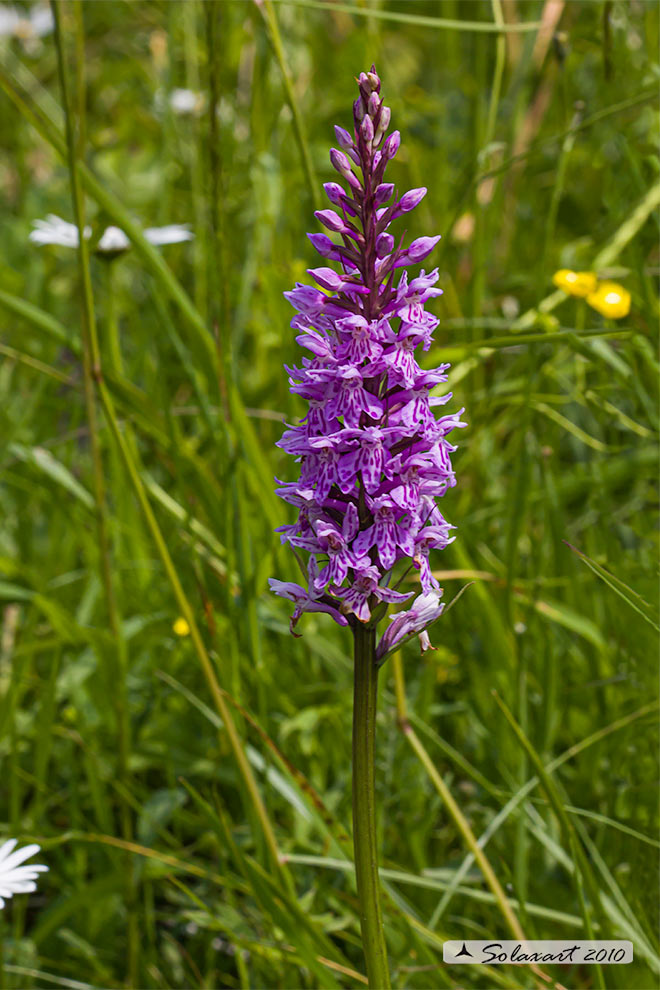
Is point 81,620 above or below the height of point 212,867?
above

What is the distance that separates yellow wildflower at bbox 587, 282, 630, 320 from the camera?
2.28m

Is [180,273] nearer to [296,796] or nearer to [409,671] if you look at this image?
[409,671]

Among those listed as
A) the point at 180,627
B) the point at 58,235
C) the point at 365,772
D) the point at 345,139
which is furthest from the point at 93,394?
the point at 58,235

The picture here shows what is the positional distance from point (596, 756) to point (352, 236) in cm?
121

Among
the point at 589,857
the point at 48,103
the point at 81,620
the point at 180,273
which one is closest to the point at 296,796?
the point at 589,857

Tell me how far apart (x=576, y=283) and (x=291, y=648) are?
1100mm

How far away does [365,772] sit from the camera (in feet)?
3.66

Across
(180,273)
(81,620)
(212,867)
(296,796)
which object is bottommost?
(212,867)

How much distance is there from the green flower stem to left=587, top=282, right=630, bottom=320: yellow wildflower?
1.44 meters

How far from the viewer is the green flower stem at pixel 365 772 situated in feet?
3.63

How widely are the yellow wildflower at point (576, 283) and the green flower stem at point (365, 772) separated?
4.70ft

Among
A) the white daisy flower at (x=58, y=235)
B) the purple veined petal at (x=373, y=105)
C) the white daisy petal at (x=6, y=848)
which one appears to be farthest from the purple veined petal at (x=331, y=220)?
the white daisy flower at (x=58, y=235)

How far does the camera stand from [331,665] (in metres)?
2.10

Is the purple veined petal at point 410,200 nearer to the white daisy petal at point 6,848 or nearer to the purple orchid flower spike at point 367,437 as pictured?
the purple orchid flower spike at point 367,437
